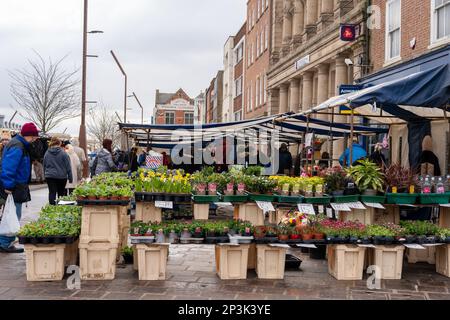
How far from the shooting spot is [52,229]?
22.7 ft

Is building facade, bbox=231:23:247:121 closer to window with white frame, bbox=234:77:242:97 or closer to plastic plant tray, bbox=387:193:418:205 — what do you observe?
window with white frame, bbox=234:77:242:97

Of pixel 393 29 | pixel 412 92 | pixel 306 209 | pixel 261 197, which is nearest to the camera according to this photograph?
pixel 306 209

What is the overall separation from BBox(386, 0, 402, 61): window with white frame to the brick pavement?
33.5 ft

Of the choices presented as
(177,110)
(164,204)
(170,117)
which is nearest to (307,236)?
(164,204)

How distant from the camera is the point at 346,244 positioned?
23.9 ft

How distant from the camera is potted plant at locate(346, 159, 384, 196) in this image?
7953 millimetres

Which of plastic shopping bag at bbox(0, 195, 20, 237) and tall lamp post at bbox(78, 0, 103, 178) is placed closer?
plastic shopping bag at bbox(0, 195, 20, 237)

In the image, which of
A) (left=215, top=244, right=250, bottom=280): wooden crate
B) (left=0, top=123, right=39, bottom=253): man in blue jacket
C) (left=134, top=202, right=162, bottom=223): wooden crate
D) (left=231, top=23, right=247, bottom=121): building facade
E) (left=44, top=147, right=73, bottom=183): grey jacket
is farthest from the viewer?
(left=231, top=23, right=247, bottom=121): building facade

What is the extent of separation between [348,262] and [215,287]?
1902mm

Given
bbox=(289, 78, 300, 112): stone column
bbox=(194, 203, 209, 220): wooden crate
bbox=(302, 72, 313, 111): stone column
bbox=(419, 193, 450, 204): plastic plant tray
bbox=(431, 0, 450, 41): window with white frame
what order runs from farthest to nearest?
bbox=(289, 78, 300, 112): stone column
bbox=(302, 72, 313, 111): stone column
bbox=(431, 0, 450, 41): window with white frame
bbox=(194, 203, 209, 220): wooden crate
bbox=(419, 193, 450, 204): plastic plant tray

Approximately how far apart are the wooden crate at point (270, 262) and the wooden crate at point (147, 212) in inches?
69.9

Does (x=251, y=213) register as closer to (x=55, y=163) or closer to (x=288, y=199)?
(x=288, y=199)

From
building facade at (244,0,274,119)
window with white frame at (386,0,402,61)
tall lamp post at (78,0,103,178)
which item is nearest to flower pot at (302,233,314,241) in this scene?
window with white frame at (386,0,402,61)

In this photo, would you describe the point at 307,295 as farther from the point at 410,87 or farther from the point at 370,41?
the point at 370,41
